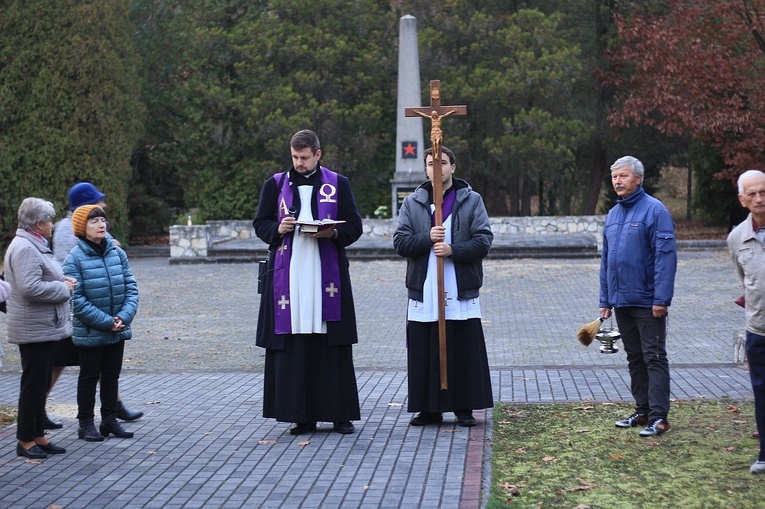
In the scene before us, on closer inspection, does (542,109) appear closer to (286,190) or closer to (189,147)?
(189,147)

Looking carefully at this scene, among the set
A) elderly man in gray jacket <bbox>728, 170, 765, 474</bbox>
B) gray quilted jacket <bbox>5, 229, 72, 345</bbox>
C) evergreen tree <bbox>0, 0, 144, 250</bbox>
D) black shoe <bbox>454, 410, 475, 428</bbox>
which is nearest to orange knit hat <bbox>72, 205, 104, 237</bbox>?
gray quilted jacket <bbox>5, 229, 72, 345</bbox>

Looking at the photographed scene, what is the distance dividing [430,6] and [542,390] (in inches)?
1072

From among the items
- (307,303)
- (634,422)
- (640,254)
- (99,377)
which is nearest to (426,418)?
(307,303)

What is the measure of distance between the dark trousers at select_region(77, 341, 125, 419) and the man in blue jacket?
3474mm

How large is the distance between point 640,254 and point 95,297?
3745 millimetres

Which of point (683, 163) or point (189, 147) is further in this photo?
point (683, 163)

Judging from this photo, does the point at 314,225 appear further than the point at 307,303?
No

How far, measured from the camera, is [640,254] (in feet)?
24.4

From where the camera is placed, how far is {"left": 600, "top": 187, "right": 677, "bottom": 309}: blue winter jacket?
23.9 feet

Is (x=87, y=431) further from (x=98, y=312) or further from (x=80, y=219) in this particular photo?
(x=80, y=219)

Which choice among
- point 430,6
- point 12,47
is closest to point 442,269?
point 12,47

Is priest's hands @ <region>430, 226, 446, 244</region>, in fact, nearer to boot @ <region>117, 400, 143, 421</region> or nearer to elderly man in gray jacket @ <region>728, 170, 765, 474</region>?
elderly man in gray jacket @ <region>728, 170, 765, 474</region>

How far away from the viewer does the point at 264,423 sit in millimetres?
8180

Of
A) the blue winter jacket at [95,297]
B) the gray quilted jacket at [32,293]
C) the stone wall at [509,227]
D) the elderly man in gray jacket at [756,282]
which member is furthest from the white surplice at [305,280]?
the stone wall at [509,227]
